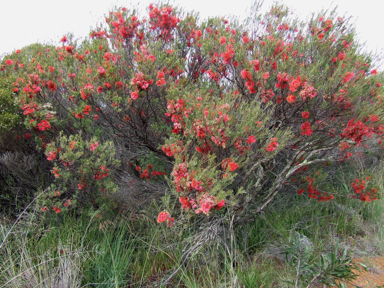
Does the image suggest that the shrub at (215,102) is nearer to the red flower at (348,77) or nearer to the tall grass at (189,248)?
the red flower at (348,77)

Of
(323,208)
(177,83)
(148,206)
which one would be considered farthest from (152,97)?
(323,208)

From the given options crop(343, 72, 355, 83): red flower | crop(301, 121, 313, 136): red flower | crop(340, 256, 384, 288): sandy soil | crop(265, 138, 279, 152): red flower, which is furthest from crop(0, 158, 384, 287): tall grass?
crop(343, 72, 355, 83): red flower

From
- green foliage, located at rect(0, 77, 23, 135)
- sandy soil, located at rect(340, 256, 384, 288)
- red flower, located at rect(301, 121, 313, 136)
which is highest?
green foliage, located at rect(0, 77, 23, 135)

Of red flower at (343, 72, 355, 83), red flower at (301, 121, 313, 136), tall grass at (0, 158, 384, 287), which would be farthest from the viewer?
red flower at (301, 121, 313, 136)

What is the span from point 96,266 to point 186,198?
1.14 meters

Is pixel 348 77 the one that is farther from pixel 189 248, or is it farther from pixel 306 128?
pixel 189 248

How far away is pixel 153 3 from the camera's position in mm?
4020

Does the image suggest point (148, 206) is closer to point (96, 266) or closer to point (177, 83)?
point (96, 266)

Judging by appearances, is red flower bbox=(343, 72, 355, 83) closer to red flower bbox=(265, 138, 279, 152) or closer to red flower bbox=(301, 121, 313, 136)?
red flower bbox=(301, 121, 313, 136)

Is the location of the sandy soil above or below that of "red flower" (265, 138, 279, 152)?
below

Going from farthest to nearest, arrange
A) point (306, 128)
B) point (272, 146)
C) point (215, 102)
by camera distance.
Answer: point (215, 102)
point (306, 128)
point (272, 146)

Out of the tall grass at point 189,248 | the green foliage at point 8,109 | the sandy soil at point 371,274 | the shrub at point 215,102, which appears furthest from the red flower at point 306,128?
the green foliage at point 8,109

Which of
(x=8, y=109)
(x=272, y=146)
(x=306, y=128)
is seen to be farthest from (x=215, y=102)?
(x=8, y=109)

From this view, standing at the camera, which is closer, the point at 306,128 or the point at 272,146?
the point at 272,146
